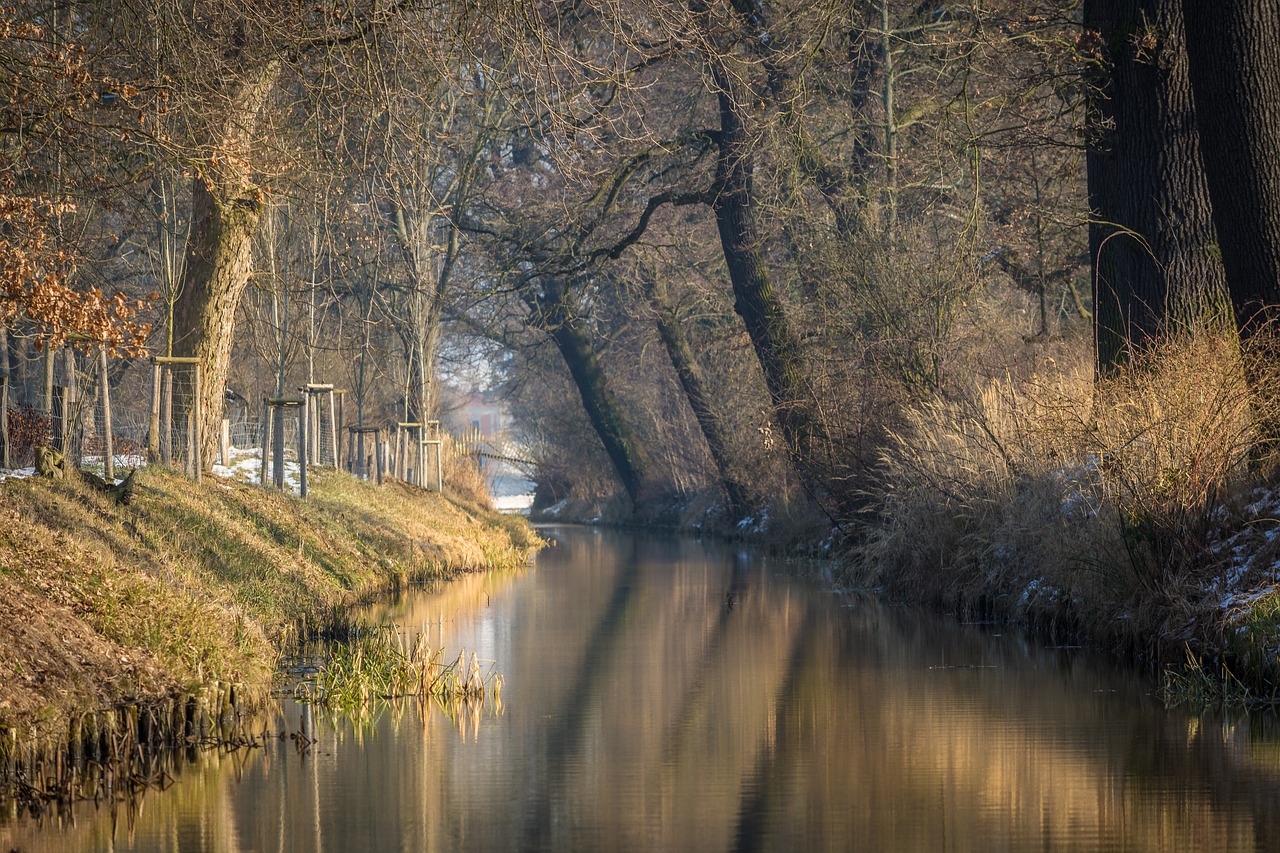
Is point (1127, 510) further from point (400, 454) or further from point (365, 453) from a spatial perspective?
point (400, 454)

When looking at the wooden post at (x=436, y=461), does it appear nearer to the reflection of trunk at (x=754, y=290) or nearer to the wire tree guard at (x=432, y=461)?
the wire tree guard at (x=432, y=461)

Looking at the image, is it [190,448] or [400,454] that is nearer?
[190,448]

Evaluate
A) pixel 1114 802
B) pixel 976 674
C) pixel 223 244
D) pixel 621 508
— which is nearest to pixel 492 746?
pixel 1114 802

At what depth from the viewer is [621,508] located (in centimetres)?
4362

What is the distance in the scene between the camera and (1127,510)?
37.0ft

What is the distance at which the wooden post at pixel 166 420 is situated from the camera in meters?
16.7

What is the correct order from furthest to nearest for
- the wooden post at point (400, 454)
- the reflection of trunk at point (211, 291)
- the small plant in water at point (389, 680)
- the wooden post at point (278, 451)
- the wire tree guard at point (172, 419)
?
1. the wooden post at point (400, 454)
2. the wooden post at point (278, 451)
3. the reflection of trunk at point (211, 291)
4. the wire tree guard at point (172, 419)
5. the small plant in water at point (389, 680)

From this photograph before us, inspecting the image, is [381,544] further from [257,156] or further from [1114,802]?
[1114,802]

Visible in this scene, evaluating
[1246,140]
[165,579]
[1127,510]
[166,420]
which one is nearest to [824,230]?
[166,420]

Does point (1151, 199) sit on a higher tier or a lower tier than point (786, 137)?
lower

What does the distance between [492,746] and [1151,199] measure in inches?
335

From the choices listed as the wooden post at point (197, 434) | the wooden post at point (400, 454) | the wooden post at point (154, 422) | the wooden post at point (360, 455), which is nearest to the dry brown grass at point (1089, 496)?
the wooden post at point (197, 434)

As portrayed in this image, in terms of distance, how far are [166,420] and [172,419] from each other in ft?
4.34

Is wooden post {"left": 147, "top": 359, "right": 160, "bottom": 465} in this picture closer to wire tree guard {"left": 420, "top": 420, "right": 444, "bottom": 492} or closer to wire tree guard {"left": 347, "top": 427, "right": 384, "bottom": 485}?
wire tree guard {"left": 347, "top": 427, "right": 384, "bottom": 485}
